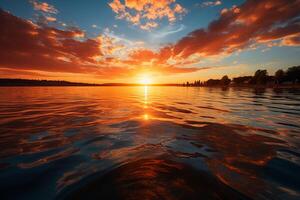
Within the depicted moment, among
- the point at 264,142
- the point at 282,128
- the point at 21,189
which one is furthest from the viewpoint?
the point at 282,128

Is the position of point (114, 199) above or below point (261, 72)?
below

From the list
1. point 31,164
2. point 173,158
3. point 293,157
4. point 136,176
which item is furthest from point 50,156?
point 293,157

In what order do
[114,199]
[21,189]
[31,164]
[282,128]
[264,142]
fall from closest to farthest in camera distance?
[114,199] < [21,189] < [31,164] < [264,142] < [282,128]

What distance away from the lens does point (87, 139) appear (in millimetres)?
6191

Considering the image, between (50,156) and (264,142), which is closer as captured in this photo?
(50,156)

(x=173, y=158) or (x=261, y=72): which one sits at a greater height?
(x=261, y=72)

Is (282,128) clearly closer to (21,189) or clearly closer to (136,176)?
(136,176)

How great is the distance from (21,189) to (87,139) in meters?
3.04

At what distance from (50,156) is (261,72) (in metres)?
155

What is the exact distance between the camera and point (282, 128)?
26.0 feet

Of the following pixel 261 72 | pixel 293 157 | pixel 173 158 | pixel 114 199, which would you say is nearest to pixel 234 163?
pixel 173 158

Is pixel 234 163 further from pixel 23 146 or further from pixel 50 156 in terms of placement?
pixel 23 146

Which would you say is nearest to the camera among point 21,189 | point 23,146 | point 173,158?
point 21,189

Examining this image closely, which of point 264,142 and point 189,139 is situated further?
point 189,139
